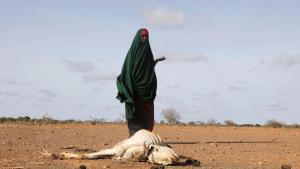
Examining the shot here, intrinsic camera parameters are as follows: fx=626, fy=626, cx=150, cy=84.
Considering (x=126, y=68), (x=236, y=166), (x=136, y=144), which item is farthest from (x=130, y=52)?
(x=236, y=166)

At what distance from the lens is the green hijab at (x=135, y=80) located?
47.2 ft

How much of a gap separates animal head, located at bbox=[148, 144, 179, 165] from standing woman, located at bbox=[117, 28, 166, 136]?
211 centimetres

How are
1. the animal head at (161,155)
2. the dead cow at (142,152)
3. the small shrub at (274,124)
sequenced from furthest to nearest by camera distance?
the small shrub at (274,124) < the dead cow at (142,152) < the animal head at (161,155)

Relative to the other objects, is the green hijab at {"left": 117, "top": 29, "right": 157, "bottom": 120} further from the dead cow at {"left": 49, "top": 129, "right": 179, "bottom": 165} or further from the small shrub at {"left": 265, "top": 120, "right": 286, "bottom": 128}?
the small shrub at {"left": 265, "top": 120, "right": 286, "bottom": 128}

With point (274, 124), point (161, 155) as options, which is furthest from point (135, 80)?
point (274, 124)

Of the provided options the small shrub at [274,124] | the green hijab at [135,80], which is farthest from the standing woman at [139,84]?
the small shrub at [274,124]

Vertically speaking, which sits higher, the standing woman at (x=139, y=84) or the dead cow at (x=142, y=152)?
the standing woman at (x=139, y=84)

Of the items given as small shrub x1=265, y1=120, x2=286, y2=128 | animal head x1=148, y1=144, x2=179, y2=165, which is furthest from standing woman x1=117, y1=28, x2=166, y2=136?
small shrub x1=265, y1=120, x2=286, y2=128

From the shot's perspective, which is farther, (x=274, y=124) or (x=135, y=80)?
(x=274, y=124)

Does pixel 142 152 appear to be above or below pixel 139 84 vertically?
below

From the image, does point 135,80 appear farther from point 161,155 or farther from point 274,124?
point 274,124

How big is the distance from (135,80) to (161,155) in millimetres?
2676

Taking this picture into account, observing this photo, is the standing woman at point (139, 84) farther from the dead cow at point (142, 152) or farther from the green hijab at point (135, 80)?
the dead cow at point (142, 152)

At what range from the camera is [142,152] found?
12.5 meters
